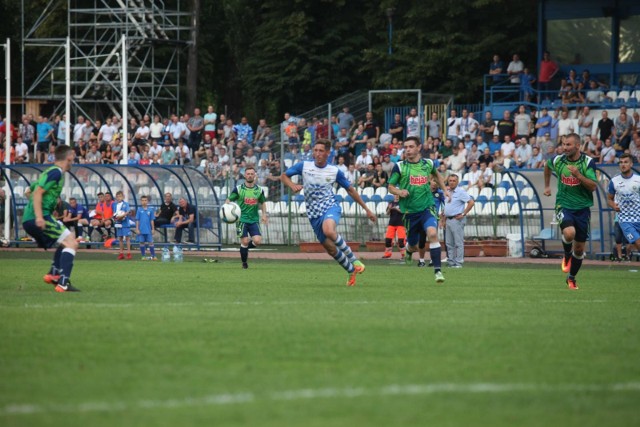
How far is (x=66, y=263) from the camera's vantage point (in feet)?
47.1

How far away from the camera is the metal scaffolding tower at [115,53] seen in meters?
46.0

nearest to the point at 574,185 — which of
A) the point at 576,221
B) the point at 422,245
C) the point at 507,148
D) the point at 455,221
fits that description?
the point at 576,221

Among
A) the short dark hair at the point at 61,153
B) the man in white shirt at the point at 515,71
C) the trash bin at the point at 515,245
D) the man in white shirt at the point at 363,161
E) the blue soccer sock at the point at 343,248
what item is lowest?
the trash bin at the point at 515,245

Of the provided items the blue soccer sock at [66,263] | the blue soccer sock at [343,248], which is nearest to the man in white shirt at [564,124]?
the blue soccer sock at [343,248]

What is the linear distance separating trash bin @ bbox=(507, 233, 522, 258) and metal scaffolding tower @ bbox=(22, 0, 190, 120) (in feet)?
62.2

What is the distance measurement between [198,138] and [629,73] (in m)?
14.4

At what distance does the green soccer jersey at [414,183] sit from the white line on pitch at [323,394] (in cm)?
1058

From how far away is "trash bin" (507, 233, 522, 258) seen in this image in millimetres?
29498

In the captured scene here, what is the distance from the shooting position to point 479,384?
767 cm

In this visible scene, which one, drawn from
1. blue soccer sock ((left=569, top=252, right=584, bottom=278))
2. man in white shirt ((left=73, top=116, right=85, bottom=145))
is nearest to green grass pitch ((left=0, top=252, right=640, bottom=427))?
blue soccer sock ((left=569, top=252, right=584, bottom=278))

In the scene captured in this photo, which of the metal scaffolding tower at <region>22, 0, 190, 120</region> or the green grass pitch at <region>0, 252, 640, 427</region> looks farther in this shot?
the metal scaffolding tower at <region>22, 0, 190, 120</region>

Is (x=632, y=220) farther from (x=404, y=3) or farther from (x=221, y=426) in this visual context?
(x=404, y=3)

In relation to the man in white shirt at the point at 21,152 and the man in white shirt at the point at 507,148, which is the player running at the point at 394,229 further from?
the man in white shirt at the point at 21,152

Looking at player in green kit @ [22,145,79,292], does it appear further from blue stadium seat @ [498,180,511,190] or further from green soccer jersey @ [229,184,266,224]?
blue stadium seat @ [498,180,511,190]
